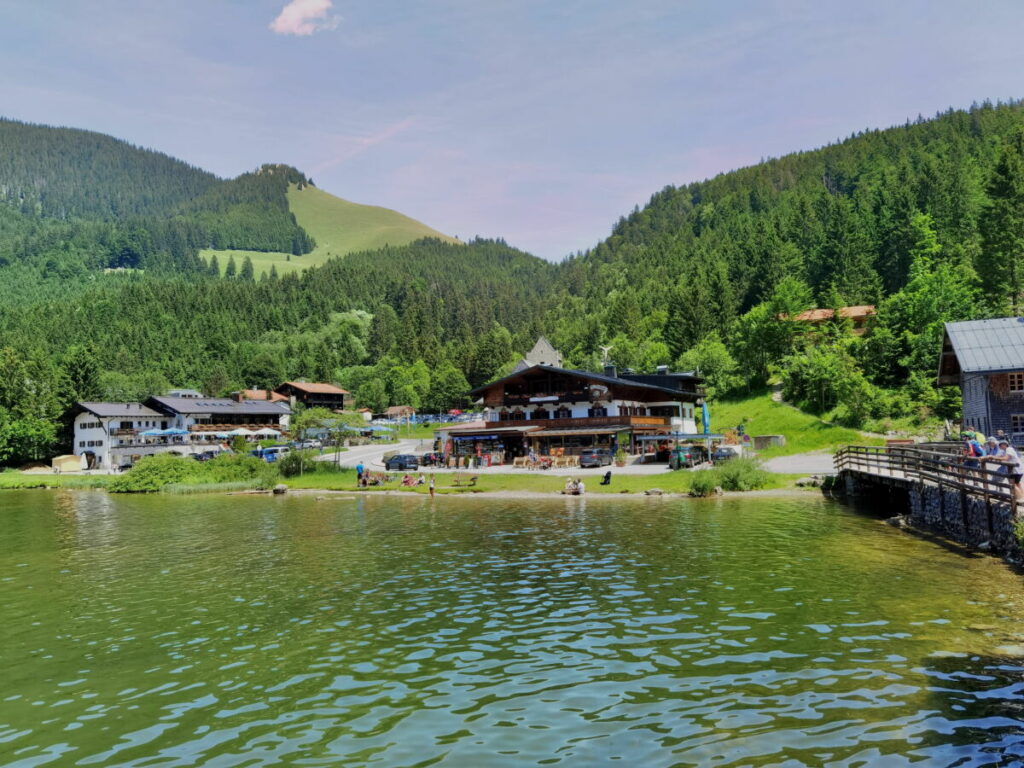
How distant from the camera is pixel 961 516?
80.9 ft

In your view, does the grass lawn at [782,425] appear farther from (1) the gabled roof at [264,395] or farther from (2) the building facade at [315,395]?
(1) the gabled roof at [264,395]

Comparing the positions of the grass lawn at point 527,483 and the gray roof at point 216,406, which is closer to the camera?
the grass lawn at point 527,483

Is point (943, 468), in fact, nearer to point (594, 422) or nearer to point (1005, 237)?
point (594, 422)

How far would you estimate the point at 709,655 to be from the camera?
513 inches

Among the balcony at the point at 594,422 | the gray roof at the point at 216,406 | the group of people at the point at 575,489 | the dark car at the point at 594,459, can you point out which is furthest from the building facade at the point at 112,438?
the group of people at the point at 575,489

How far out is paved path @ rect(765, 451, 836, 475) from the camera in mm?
48041

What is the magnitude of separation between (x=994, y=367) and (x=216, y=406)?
10030 centimetres

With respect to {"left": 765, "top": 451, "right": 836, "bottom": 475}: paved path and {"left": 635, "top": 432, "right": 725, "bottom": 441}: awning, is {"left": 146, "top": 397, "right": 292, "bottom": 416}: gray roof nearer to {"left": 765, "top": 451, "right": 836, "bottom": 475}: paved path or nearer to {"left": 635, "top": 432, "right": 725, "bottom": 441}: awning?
{"left": 635, "top": 432, "right": 725, "bottom": 441}: awning

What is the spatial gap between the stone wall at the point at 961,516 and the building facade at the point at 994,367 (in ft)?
37.1

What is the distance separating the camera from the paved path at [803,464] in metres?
48.0

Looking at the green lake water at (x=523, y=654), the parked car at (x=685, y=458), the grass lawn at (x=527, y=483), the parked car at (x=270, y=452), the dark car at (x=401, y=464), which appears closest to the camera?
the green lake water at (x=523, y=654)

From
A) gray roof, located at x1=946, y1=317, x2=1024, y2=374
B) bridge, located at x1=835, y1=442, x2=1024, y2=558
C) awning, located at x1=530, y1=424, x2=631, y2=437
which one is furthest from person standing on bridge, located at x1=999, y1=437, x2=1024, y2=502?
awning, located at x1=530, y1=424, x2=631, y2=437

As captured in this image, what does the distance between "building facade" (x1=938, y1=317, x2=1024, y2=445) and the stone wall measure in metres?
11.3

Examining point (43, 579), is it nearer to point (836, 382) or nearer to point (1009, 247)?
point (836, 382)
